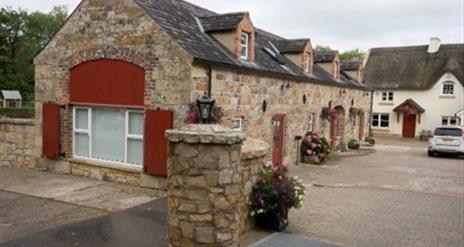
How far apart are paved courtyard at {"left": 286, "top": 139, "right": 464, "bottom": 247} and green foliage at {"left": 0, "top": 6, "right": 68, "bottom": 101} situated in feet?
126

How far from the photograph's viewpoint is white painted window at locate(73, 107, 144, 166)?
10.2 m

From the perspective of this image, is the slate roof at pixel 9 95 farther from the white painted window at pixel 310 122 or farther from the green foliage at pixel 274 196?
the green foliage at pixel 274 196

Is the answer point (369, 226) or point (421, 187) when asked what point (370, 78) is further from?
point (369, 226)

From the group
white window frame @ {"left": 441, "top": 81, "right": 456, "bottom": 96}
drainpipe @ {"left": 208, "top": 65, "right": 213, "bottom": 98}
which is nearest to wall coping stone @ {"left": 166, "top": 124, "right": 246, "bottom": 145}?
drainpipe @ {"left": 208, "top": 65, "right": 213, "bottom": 98}

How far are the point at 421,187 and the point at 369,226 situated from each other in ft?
18.3

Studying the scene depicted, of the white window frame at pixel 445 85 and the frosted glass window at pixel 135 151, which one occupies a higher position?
the white window frame at pixel 445 85

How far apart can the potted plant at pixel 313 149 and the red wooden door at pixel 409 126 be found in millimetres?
19282

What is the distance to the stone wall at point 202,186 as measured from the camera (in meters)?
5.29

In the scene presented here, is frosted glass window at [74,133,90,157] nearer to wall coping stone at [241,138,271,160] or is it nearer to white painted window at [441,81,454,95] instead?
wall coping stone at [241,138,271,160]

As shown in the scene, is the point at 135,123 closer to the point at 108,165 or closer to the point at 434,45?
the point at 108,165

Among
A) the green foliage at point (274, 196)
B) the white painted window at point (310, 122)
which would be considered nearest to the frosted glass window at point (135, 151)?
the green foliage at point (274, 196)

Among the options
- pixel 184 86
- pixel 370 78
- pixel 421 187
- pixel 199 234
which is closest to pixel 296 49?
pixel 421 187

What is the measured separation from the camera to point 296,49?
16422mm

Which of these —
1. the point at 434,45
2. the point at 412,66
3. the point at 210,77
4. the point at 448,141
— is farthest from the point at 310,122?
the point at 434,45
